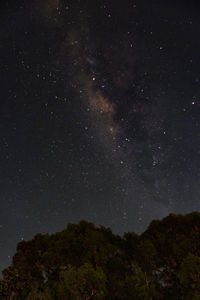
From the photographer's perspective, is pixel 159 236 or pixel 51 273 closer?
pixel 51 273

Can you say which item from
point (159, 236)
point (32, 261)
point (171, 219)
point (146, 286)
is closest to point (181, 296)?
point (146, 286)

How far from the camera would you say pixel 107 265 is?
22.1 m

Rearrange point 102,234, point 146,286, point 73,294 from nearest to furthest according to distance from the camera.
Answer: point 73,294
point 146,286
point 102,234

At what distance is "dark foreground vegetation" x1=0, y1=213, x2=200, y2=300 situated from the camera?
1958 cm

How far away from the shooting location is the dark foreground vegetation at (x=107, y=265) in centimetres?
1958

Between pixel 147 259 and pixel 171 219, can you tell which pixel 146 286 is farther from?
pixel 171 219

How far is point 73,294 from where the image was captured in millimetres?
18875

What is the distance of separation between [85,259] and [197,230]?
400 inches

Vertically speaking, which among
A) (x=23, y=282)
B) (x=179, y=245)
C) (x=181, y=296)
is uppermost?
(x=179, y=245)

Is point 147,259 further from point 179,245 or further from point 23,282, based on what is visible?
point 23,282

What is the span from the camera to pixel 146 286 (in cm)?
2025

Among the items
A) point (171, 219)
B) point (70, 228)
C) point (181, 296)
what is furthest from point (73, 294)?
point (171, 219)

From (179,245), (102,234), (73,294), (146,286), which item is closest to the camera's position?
(73,294)

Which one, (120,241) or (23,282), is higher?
(120,241)
